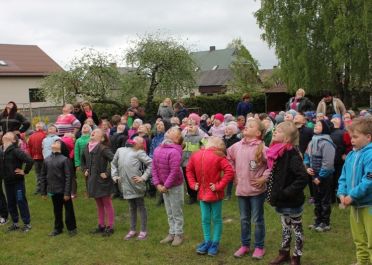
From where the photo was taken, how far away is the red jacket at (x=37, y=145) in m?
10.1

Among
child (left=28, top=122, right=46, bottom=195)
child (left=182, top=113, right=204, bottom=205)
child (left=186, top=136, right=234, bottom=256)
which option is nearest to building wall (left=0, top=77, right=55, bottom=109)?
child (left=28, top=122, right=46, bottom=195)

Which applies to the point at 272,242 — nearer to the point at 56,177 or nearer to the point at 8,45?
the point at 56,177

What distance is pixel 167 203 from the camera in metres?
6.67

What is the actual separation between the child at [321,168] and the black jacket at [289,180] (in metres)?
1.39

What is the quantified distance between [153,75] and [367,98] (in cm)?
1565

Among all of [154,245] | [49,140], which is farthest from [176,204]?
[49,140]

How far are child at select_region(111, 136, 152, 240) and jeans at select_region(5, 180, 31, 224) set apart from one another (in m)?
1.88

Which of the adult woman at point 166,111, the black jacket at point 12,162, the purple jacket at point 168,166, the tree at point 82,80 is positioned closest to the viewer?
the purple jacket at point 168,166

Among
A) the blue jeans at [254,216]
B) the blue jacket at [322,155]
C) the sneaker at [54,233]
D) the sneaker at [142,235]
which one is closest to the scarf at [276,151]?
the blue jeans at [254,216]

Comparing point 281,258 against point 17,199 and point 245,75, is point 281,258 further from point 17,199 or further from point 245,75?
point 245,75

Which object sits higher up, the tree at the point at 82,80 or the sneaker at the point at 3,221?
the tree at the point at 82,80

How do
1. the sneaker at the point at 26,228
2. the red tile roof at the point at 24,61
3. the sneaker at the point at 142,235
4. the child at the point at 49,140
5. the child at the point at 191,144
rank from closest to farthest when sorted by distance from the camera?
the sneaker at the point at 142,235 < the sneaker at the point at 26,228 < the child at the point at 191,144 < the child at the point at 49,140 < the red tile roof at the point at 24,61

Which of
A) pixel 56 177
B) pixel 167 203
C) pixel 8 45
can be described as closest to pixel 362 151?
pixel 167 203

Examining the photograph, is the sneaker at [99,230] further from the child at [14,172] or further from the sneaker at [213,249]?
the sneaker at [213,249]
